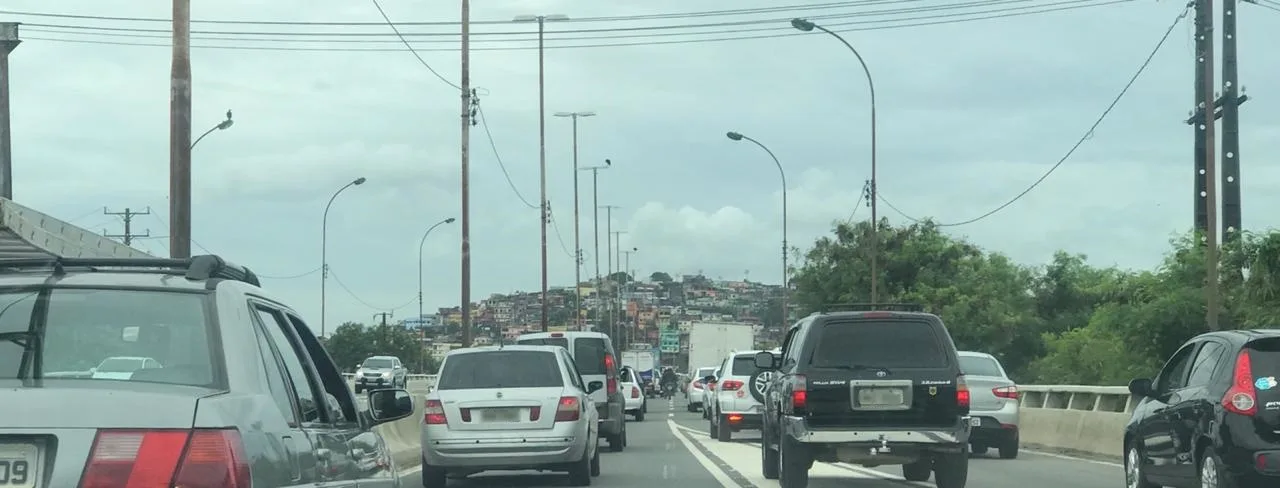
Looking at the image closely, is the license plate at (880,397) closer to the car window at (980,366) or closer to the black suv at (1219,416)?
the black suv at (1219,416)

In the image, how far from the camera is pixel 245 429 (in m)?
4.71

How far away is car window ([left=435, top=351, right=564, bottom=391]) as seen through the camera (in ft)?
57.6

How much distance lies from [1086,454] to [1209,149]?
568 cm

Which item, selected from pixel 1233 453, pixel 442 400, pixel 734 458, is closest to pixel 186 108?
pixel 442 400

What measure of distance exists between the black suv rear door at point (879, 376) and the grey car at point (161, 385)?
8.49 meters

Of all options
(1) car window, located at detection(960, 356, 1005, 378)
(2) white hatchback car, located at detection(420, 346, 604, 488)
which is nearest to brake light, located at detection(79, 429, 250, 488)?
(2) white hatchback car, located at detection(420, 346, 604, 488)

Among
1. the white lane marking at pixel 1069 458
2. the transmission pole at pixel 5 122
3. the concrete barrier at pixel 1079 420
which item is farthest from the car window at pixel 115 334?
the transmission pole at pixel 5 122

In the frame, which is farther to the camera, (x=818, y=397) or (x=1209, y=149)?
(x=1209, y=149)

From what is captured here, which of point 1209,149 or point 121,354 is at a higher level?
point 1209,149

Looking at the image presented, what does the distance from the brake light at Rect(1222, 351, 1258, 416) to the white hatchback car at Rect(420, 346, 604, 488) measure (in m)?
7.39

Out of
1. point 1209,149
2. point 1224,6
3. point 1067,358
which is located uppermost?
point 1224,6

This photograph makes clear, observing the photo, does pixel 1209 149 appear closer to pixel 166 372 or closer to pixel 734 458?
pixel 734 458

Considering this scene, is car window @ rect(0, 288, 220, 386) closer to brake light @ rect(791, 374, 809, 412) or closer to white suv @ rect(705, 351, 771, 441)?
brake light @ rect(791, 374, 809, 412)

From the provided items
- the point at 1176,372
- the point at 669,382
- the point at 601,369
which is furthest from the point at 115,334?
the point at 669,382
